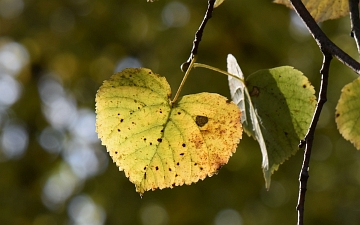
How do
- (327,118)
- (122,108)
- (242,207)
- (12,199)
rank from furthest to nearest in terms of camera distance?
(12,199) < (327,118) < (242,207) < (122,108)

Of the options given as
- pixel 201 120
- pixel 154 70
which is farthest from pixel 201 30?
pixel 154 70

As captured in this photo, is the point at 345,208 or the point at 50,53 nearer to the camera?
the point at 345,208

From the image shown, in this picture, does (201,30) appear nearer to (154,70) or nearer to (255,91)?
(255,91)

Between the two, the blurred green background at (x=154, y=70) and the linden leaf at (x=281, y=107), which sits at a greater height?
the blurred green background at (x=154, y=70)

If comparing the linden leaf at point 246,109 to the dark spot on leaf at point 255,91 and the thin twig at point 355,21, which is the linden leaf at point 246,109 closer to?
the dark spot on leaf at point 255,91

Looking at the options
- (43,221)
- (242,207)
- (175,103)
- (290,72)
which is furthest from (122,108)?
(43,221)

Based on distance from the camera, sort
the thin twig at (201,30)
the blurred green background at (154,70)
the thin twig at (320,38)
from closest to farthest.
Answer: the thin twig at (320,38), the thin twig at (201,30), the blurred green background at (154,70)

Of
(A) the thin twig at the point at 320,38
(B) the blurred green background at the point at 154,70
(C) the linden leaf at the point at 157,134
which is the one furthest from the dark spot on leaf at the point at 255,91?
(B) the blurred green background at the point at 154,70

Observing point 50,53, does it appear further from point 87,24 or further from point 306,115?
point 306,115
